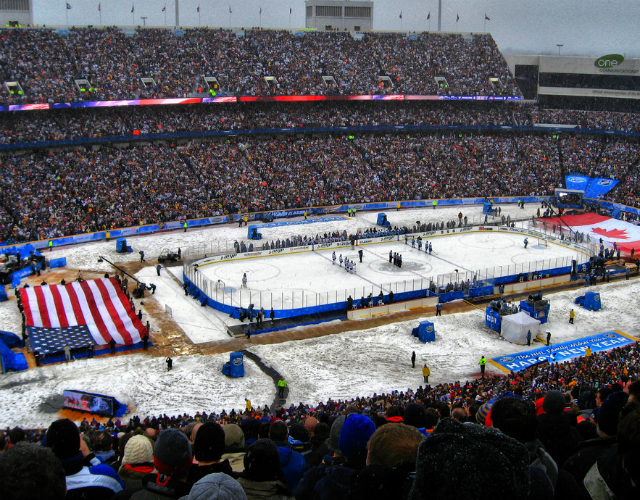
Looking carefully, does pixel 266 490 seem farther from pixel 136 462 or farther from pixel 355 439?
pixel 136 462

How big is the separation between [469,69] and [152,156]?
44.6 m

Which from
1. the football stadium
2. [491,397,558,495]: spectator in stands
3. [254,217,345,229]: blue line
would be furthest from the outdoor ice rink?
[491,397,558,495]: spectator in stands

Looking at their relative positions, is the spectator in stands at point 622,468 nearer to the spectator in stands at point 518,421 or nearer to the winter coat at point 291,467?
the spectator in stands at point 518,421

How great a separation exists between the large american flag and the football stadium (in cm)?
15

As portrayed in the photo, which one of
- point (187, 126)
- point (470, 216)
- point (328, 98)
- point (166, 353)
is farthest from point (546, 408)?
point (328, 98)

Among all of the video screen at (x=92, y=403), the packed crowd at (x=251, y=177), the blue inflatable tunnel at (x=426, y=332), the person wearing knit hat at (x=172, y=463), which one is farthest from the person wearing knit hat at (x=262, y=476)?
the packed crowd at (x=251, y=177)

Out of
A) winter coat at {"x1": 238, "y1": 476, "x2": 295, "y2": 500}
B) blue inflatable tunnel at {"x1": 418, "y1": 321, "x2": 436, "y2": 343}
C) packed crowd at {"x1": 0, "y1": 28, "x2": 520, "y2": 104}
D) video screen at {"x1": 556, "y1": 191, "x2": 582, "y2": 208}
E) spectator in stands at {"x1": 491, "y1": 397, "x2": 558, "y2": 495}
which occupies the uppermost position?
packed crowd at {"x1": 0, "y1": 28, "x2": 520, "y2": 104}

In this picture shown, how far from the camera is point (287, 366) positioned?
31.2m

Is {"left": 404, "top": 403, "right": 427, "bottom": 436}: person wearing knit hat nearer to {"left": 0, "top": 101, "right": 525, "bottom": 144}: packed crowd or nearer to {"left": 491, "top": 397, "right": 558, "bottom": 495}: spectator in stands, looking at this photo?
{"left": 491, "top": 397, "right": 558, "bottom": 495}: spectator in stands

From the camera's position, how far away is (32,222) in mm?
51750

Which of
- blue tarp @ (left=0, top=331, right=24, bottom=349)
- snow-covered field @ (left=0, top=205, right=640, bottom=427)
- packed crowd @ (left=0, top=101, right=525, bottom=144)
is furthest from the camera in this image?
packed crowd @ (left=0, top=101, right=525, bottom=144)

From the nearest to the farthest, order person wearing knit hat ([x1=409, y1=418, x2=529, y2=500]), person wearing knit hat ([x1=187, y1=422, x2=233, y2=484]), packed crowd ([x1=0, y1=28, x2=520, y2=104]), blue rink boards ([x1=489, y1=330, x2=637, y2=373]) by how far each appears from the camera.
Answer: person wearing knit hat ([x1=409, y1=418, x2=529, y2=500]) < person wearing knit hat ([x1=187, y1=422, x2=233, y2=484]) < blue rink boards ([x1=489, y1=330, x2=637, y2=373]) < packed crowd ([x1=0, y1=28, x2=520, y2=104])

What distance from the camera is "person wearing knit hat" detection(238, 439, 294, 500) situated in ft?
17.9

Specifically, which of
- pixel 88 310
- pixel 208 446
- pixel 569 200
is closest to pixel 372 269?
pixel 88 310
